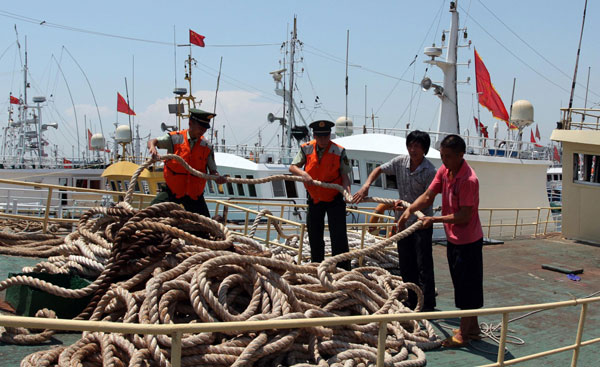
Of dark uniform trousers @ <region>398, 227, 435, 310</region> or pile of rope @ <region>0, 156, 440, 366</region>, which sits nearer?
pile of rope @ <region>0, 156, 440, 366</region>

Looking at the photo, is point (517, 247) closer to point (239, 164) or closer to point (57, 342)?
point (57, 342)

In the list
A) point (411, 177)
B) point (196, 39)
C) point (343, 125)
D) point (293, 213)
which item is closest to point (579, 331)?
point (411, 177)

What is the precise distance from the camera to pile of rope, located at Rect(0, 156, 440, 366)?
118 inches

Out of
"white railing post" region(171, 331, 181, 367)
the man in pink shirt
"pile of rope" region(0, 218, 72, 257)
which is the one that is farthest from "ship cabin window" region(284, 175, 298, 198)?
"white railing post" region(171, 331, 181, 367)

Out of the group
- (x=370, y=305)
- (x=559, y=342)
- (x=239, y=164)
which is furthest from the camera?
(x=239, y=164)

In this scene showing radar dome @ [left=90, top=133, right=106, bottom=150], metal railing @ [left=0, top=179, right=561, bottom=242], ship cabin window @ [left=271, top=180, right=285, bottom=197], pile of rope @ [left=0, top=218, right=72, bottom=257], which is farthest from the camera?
radar dome @ [left=90, top=133, right=106, bottom=150]

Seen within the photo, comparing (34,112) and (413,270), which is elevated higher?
(34,112)

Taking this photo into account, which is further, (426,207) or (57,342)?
(426,207)

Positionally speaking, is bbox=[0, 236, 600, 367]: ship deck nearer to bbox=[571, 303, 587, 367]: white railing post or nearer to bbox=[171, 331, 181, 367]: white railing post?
bbox=[571, 303, 587, 367]: white railing post

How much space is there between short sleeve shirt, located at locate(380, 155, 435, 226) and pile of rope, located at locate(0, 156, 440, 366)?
2.83 feet

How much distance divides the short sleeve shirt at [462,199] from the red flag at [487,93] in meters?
13.8

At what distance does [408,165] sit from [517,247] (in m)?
5.99

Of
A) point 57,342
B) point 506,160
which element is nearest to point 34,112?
point 506,160

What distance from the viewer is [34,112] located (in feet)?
120
